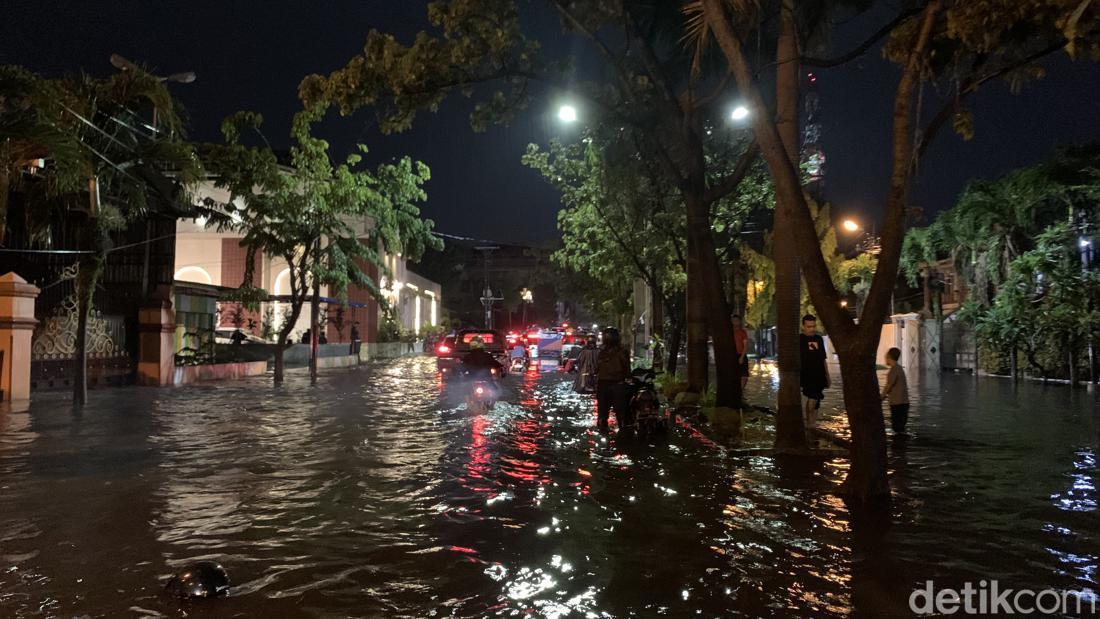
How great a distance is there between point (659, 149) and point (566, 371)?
47.6 feet

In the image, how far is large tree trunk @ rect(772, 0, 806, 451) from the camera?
9453mm

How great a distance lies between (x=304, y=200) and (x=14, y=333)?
22.4 ft

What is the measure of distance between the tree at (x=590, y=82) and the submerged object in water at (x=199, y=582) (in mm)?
8388

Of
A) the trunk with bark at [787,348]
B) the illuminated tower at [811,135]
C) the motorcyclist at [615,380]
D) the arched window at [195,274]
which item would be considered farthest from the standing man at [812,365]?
the arched window at [195,274]

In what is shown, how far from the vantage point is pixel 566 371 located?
26.8m

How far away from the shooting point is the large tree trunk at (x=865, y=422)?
6.87m

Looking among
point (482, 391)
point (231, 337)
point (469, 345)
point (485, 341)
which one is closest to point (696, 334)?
point (482, 391)

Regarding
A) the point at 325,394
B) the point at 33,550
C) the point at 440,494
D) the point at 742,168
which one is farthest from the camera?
the point at 325,394

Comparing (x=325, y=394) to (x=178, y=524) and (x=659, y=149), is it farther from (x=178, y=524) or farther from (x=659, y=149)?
(x=178, y=524)

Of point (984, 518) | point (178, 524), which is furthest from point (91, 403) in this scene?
point (984, 518)

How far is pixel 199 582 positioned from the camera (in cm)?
461

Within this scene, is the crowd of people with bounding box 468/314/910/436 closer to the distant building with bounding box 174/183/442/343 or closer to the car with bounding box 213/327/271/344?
the distant building with bounding box 174/183/442/343

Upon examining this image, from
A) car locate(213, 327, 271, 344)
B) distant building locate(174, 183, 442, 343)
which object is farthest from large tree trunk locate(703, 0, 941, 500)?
car locate(213, 327, 271, 344)

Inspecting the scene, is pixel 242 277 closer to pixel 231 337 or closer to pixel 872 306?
pixel 231 337
